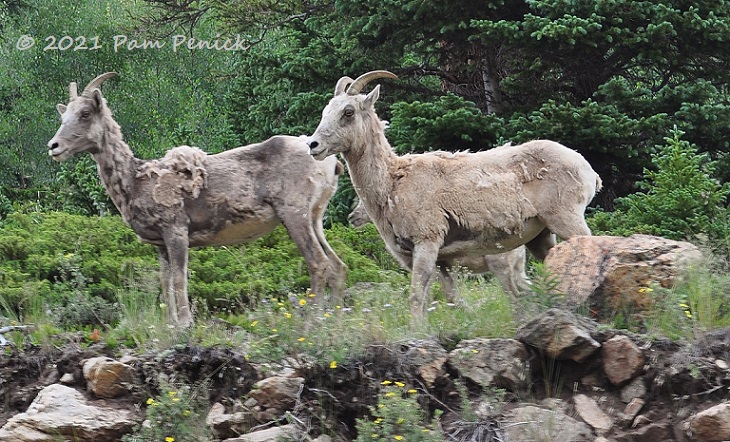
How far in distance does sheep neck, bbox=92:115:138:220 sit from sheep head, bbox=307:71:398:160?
1.73 metres

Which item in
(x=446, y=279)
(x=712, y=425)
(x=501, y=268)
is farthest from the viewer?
(x=501, y=268)

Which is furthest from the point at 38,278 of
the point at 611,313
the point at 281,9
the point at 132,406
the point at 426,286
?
the point at 281,9

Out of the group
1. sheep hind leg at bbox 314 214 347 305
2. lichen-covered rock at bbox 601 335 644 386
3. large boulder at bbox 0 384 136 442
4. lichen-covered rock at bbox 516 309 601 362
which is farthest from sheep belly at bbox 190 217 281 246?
lichen-covered rock at bbox 601 335 644 386

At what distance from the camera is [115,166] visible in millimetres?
8789

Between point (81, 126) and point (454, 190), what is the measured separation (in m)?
3.18

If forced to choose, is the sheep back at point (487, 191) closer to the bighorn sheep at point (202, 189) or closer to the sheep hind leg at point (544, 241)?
the sheep hind leg at point (544, 241)

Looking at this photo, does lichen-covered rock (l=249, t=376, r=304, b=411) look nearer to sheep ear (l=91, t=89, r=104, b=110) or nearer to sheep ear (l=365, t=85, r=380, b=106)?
sheep ear (l=365, t=85, r=380, b=106)

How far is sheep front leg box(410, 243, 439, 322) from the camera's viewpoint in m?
7.59

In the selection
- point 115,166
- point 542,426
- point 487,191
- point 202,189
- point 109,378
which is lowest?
point 542,426

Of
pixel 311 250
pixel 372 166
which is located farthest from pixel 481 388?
pixel 311 250

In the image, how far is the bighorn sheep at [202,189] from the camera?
28.3 ft

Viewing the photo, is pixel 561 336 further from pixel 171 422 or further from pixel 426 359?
pixel 171 422

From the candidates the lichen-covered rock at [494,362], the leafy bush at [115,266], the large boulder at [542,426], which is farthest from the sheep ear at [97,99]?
the large boulder at [542,426]

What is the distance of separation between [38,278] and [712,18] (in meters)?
8.04
